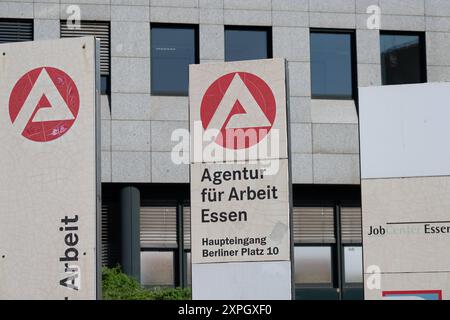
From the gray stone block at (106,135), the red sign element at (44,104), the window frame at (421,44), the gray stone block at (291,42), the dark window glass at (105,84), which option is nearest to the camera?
the red sign element at (44,104)

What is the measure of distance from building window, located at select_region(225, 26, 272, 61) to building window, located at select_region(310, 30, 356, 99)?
122 cm

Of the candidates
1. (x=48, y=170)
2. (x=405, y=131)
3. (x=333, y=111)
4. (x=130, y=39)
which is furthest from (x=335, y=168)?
(x=48, y=170)

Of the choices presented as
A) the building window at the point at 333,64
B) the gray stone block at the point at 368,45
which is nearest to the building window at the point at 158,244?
the building window at the point at 333,64

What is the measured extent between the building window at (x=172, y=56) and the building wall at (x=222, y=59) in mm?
324

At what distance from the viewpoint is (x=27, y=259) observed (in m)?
10.7

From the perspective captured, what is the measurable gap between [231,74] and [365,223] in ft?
7.52

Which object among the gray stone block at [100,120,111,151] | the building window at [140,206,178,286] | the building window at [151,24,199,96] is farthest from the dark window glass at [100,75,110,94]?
the building window at [140,206,178,286]

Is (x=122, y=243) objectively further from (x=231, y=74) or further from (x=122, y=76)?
(x=231, y=74)

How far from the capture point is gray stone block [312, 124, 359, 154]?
27844 mm

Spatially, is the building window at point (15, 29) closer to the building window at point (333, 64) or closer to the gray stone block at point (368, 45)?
the building window at point (333, 64)

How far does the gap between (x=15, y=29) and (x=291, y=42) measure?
696 centimetres

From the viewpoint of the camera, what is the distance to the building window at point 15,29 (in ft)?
88.6

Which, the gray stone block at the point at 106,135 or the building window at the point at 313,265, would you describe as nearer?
the gray stone block at the point at 106,135

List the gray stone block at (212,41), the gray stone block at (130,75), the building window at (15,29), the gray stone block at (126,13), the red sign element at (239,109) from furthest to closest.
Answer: the gray stone block at (212,41) → the gray stone block at (126,13) → the gray stone block at (130,75) → the building window at (15,29) → the red sign element at (239,109)
